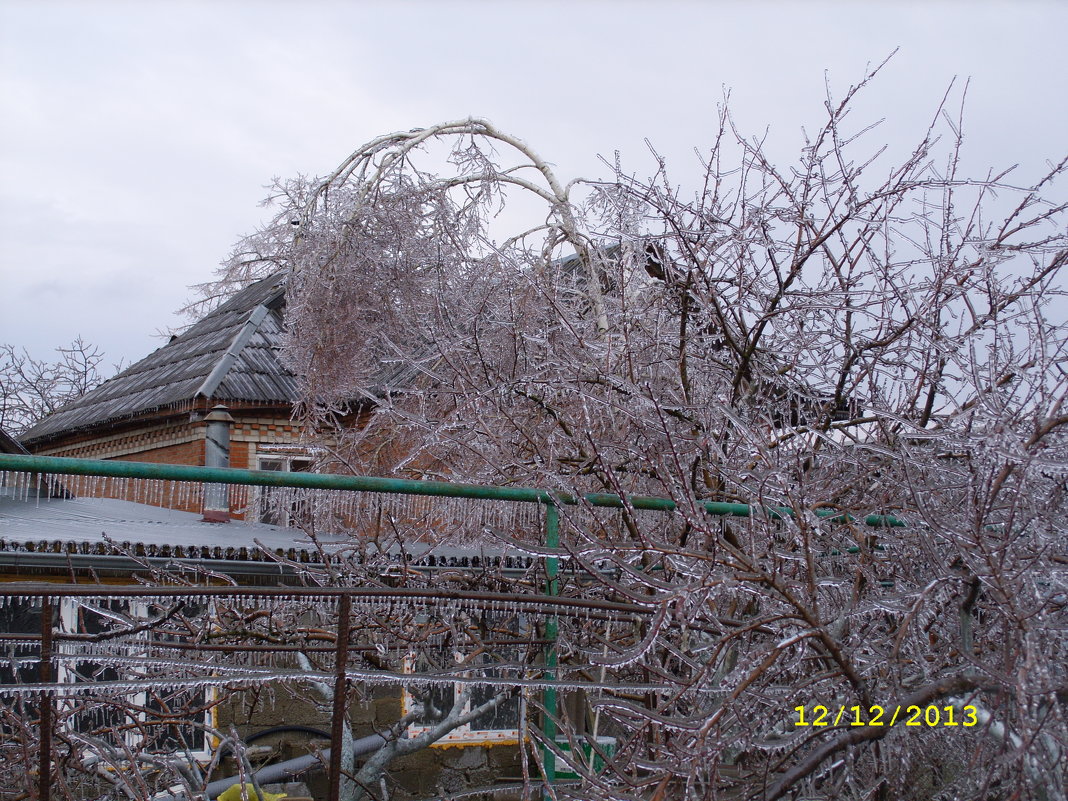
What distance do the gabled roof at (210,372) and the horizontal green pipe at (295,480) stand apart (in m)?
7.88

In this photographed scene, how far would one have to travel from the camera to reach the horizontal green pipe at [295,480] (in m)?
2.26

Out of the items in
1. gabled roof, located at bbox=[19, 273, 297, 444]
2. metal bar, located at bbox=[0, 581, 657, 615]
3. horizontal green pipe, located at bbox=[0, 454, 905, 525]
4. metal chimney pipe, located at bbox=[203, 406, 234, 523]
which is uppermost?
gabled roof, located at bbox=[19, 273, 297, 444]

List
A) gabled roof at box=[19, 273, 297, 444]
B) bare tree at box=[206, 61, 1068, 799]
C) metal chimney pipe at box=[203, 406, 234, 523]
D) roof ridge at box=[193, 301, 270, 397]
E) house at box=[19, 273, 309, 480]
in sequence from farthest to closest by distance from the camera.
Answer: gabled roof at box=[19, 273, 297, 444] < house at box=[19, 273, 309, 480] < roof ridge at box=[193, 301, 270, 397] < metal chimney pipe at box=[203, 406, 234, 523] < bare tree at box=[206, 61, 1068, 799]

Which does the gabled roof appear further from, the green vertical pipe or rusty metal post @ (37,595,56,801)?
rusty metal post @ (37,595,56,801)

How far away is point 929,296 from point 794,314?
52 cm

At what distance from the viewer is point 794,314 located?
3.71 meters

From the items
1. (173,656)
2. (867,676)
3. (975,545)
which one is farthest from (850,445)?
(173,656)

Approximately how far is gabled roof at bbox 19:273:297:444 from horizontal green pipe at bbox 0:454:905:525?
7.88 m

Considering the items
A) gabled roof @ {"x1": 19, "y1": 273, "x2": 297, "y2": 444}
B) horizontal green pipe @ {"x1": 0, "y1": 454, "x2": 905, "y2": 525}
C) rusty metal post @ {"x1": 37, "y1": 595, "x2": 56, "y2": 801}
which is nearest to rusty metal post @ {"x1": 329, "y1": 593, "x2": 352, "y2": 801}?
horizontal green pipe @ {"x1": 0, "y1": 454, "x2": 905, "y2": 525}

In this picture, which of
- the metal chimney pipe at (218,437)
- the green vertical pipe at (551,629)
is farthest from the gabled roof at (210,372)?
the green vertical pipe at (551,629)

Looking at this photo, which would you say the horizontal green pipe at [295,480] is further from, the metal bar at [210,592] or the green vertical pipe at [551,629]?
the metal bar at [210,592]

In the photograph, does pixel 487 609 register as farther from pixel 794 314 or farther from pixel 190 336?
pixel 190 336

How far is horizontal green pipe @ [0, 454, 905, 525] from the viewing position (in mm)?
2264

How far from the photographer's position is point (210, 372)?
36.9 ft
